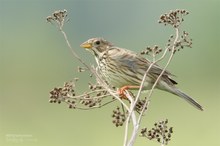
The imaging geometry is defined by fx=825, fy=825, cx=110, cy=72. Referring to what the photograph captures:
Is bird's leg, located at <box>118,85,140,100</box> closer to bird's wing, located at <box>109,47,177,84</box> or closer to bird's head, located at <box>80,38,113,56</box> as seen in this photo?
bird's wing, located at <box>109,47,177,84</box>

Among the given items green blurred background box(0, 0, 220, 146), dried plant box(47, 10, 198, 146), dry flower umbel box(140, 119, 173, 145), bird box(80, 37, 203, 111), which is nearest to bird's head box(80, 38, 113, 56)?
bird box(80, 37, 203, 111)

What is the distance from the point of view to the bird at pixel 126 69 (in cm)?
523

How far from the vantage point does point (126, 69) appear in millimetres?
5434

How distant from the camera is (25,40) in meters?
14.0

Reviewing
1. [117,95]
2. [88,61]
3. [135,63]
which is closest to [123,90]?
[135,63]

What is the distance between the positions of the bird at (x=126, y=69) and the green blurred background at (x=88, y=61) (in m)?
3.43

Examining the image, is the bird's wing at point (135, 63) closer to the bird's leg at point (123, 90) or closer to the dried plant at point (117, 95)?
the bird's leg at point (123, 90)

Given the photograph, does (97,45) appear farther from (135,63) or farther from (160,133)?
(160,133)

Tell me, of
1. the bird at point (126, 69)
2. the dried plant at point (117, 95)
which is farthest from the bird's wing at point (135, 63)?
the dried plant at point (117, 95)

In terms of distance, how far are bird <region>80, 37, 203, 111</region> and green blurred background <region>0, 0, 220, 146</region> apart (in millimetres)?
3434

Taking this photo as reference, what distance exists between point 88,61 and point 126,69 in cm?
480

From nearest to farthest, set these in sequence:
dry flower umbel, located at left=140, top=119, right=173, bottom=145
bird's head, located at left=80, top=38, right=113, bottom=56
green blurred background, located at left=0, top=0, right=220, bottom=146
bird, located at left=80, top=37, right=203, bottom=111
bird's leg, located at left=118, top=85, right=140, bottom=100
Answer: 1. dry flower umbel, located at left=140, top=119, right=173, bottom=145
2. bird's leg, located at left=118, top=85, right=140, bottom=100
3. bird, located at left=80, top=37, right=203, bottom=111
4. bird's head, located at left=80, top=38, right=113, bottom=56
5. green blurred background, located at left=0, top=0, right=220, bottom=146

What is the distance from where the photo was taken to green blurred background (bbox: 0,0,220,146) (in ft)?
31.5

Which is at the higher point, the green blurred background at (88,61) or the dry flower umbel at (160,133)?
the green blurred background at (88,61)
